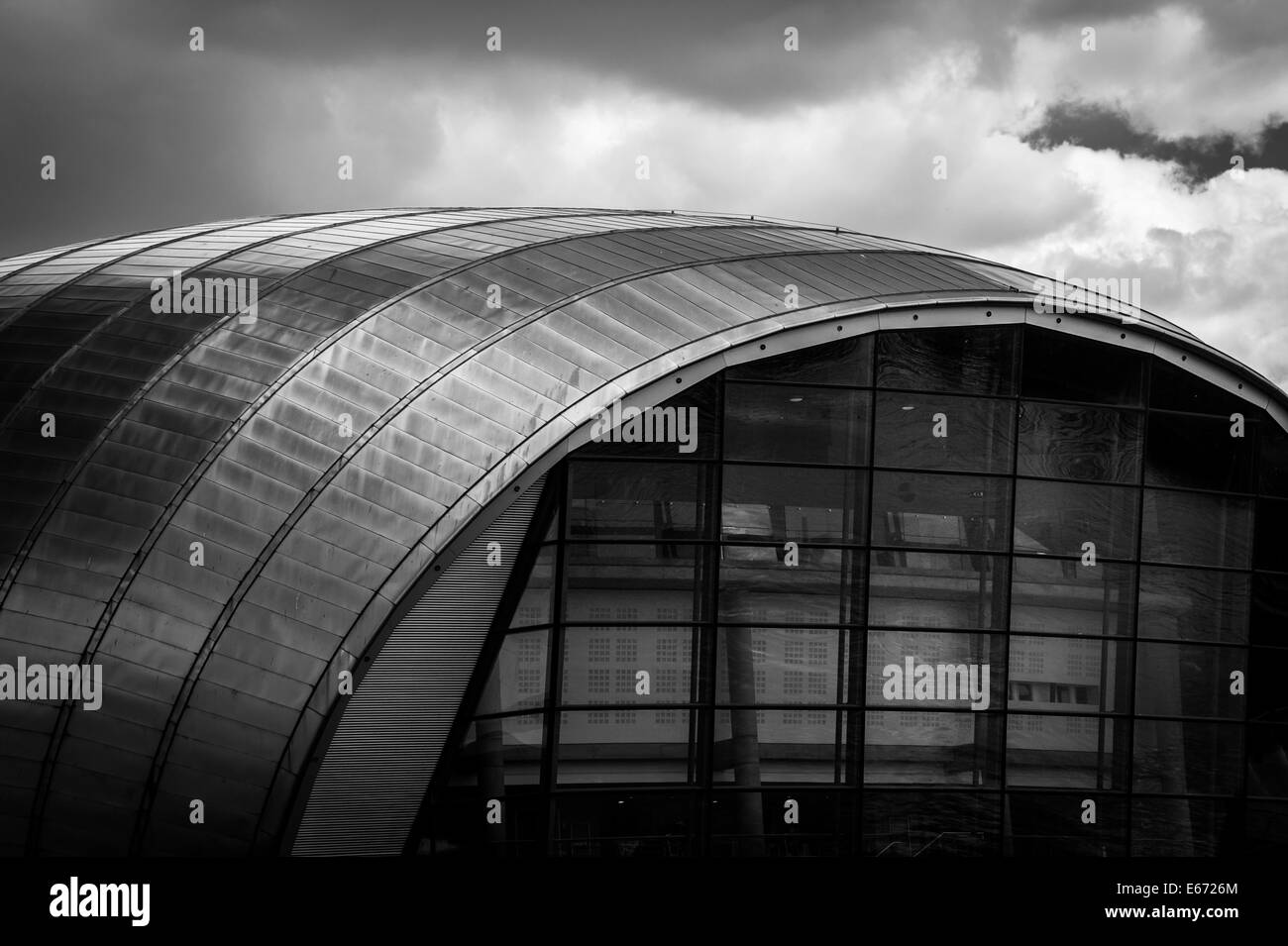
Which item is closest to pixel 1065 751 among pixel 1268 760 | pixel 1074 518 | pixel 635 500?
pixel 1074 518

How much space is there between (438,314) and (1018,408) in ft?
32.0

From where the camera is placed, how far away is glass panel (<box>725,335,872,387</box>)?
19.5 m

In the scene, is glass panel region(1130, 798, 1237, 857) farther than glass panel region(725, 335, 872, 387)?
Yes

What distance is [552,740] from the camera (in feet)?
60.8

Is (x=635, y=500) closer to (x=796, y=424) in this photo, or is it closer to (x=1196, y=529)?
(x=796, y=424)

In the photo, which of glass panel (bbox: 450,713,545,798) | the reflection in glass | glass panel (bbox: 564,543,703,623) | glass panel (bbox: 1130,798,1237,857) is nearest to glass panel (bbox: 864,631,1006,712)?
the reflection in glass

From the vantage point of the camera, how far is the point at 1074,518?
21281 millimetres

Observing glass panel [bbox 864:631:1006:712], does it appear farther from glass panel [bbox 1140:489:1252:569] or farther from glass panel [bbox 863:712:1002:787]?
glass panel [bbox 1140:489:1252:569]

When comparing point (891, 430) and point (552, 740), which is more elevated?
point (891, 430)

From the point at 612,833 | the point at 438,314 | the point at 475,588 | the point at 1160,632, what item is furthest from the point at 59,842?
the point at 1160,632

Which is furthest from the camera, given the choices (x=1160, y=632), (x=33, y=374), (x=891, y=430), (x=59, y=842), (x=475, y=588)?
(x=1160, y=632)

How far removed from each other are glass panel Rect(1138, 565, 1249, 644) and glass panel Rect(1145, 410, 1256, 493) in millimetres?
1578

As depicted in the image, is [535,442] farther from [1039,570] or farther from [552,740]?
[1039,570]

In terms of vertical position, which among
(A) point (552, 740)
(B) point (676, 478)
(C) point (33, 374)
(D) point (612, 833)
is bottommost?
(D) point (612, 833)
